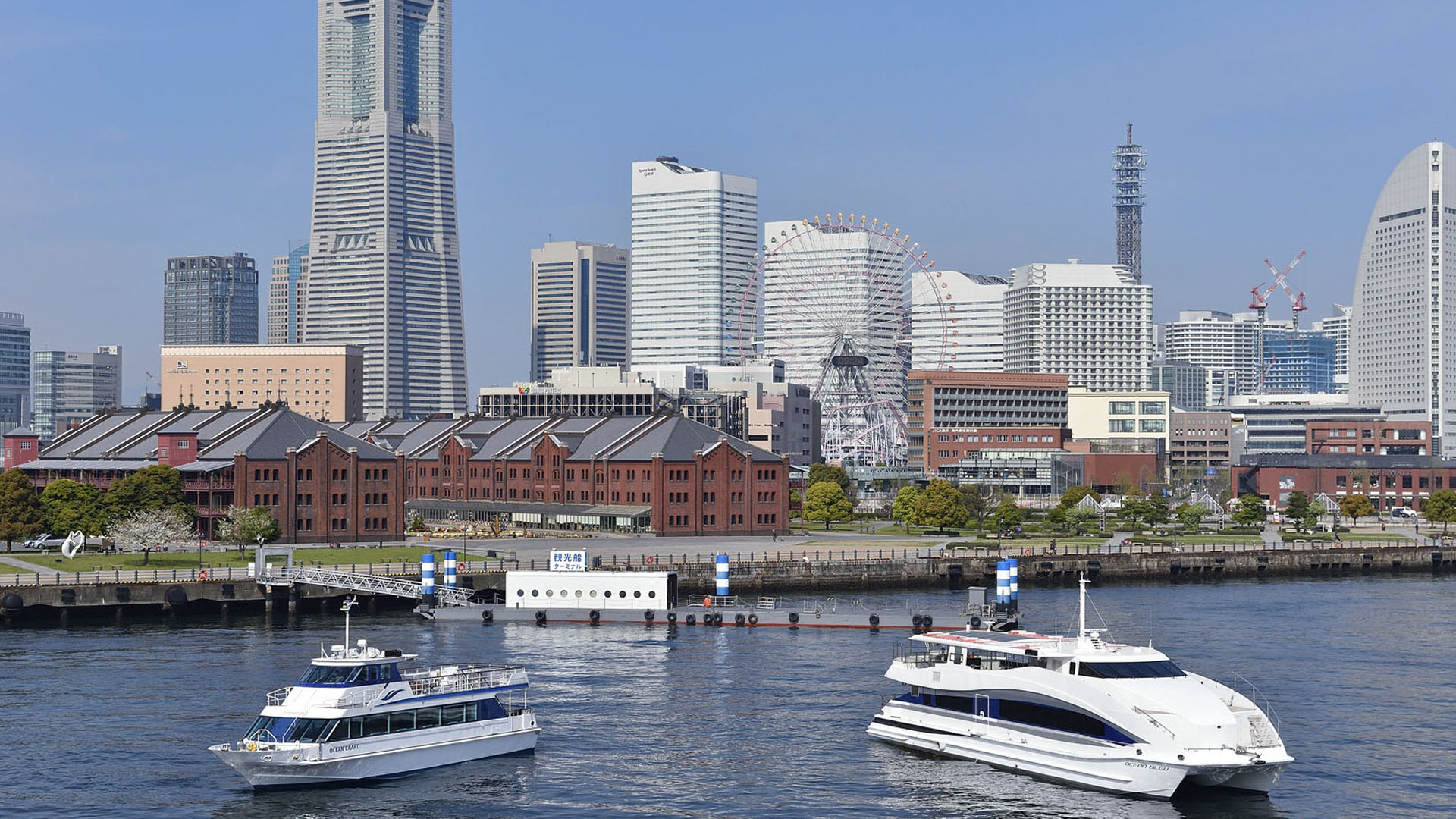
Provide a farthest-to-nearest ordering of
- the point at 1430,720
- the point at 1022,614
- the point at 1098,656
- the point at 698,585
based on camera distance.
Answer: the point at 698,585 < the point at 1022,614 < the point at 1430,720 < the point at 1098,656

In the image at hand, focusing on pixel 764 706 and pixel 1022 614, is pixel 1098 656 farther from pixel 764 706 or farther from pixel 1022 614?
pixel 1022 614

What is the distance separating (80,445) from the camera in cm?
16900

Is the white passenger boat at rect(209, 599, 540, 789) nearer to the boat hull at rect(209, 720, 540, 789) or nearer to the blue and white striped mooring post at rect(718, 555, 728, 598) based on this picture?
the boat hull at rect(209, 720, 540, 789)

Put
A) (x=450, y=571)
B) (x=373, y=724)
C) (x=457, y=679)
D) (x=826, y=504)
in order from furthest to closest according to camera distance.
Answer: (x=826, y=504) → (x=450, y=571) → (x=457, y=679) → (x=373, y=724)

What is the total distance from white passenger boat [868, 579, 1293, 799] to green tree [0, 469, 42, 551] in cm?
8907

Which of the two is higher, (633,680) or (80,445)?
(80,445)

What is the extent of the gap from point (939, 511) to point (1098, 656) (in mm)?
112786

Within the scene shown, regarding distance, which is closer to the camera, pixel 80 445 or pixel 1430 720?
pixel 1430 720

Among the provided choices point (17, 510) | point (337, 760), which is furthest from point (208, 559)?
point (337, 760)

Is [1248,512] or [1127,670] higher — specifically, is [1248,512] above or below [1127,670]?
above

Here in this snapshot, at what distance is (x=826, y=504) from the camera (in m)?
191

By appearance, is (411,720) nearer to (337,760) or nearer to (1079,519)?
(337,760)

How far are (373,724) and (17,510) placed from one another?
274ft

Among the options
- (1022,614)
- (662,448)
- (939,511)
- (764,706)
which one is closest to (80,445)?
(662,448)
